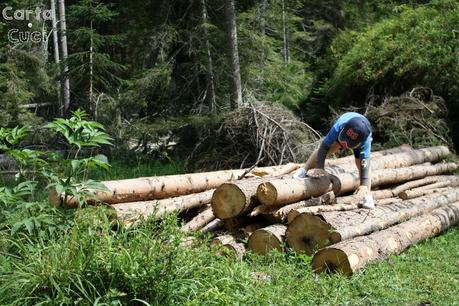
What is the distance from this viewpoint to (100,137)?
5.03 meters

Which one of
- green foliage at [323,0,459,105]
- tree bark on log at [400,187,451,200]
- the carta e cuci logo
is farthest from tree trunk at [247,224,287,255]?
the carta e cuci logo

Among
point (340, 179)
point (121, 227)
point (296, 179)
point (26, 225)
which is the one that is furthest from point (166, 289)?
point (340, 179)

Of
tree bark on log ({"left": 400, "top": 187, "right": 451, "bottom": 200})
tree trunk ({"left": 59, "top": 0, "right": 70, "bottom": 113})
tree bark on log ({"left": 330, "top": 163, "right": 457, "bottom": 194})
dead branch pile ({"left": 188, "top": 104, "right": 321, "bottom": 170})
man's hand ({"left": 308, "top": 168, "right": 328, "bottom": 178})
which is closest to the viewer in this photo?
man's hand ({"left": 308, "top": 168, "right": 328, "bottom": 178})

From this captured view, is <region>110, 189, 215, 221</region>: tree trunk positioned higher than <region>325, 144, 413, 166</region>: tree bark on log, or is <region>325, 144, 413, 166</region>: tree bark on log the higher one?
<region>110, 189, 215, 221</region>: tree trunk

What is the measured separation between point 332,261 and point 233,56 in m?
8.06

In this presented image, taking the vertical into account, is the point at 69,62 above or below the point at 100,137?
below

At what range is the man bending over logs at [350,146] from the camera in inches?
299

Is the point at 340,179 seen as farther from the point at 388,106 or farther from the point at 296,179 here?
the point at 388,106

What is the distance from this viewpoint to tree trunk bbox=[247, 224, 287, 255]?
6.49 meters

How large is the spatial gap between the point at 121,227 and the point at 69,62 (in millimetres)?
10228

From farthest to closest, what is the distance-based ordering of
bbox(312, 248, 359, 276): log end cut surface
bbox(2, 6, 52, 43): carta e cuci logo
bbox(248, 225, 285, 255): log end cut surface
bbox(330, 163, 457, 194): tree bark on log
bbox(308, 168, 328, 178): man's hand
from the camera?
1. bbox(2, 6, 52, 43): carta e cuci logo
2. bbox(330, 163, 457, 194): tree bark on log
3. bbox(308, 168, 328, 178): man's hand
4. bbox(248, 225, 285, 255): log end cut surface
5. bbox(312, 248, 359, 276): log end cut surface

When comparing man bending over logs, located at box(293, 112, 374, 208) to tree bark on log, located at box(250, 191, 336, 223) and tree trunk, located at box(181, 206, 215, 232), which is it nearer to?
tree bark on log, located at box(250, 191, 336, 223)

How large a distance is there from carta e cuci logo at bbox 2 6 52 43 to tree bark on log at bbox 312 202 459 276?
565 inches

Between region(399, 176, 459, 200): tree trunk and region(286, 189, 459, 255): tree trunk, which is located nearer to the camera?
region(286, 189, 459, 255): tree trunk
